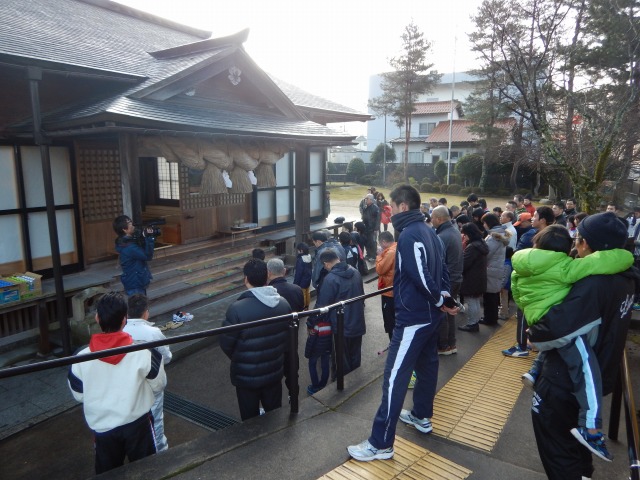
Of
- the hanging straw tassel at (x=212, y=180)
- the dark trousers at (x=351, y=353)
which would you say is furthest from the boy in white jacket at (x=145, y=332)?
the hanging straw tassel at (x=212, y=180)

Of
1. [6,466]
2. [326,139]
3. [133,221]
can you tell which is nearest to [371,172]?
[326,139]

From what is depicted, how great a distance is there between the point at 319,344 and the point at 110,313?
2.53 meters

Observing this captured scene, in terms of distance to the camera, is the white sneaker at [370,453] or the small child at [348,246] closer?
the white sneaker at [370,453]

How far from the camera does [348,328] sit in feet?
16.2

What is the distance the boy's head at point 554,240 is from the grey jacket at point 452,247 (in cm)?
236

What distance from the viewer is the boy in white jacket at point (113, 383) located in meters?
2.75

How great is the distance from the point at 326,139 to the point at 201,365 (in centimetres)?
569

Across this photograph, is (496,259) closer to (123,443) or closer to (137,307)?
(137,307)

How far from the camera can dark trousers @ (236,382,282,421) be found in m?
3.80

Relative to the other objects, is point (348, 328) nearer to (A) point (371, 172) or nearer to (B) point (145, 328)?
(B) point (145, 328)

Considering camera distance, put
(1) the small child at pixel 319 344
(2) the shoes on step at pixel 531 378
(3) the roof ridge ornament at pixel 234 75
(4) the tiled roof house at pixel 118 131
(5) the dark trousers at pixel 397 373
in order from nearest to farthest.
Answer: (2) the shoes on step at pixel 531 378 < (5) the dark trousers at pixel 397 373 < (1) the small child at pixel 319 344 < (4) the tiled roof house at pixel 118 131 < (3) the roof ridge ornament at pixel 234 75

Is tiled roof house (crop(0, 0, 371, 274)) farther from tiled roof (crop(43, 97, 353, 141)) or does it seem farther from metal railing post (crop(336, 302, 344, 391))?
metal railing post (crop(336, 302, 344, 391))

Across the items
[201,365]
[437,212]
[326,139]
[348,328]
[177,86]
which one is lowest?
[201,365]

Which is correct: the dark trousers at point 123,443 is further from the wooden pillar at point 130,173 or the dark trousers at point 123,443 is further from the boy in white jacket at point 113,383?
the wooden pillar at point 130,173
